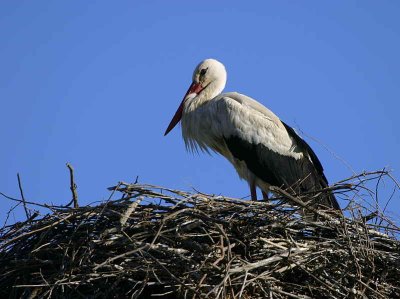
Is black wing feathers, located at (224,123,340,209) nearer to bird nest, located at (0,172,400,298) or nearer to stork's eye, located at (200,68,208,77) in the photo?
stork's eye, located at (200,68,208,77)

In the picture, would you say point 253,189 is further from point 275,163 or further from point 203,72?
point 203,72

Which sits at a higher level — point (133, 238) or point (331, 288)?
point (133, 238)

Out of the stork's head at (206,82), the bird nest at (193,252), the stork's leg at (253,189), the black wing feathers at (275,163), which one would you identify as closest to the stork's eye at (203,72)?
the stork's head at (206,82)

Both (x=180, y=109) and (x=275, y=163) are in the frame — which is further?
(x=180, y=109)

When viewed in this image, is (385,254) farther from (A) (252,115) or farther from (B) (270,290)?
(A) (252,115)

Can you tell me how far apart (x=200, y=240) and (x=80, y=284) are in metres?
0.75

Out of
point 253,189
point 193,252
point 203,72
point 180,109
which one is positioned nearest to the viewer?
point 193,252

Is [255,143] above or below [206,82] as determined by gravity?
below

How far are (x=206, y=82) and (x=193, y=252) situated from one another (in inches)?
135

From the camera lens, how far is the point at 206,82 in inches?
350

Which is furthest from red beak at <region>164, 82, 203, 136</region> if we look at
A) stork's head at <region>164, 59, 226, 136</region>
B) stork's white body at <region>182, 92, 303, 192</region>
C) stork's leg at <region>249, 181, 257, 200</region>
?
stork's leg at <region>249, 181, 257, 200</region>

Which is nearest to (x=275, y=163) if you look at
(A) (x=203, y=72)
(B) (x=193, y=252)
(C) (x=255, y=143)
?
(C) (x=255, y=143)

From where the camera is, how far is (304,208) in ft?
19.6

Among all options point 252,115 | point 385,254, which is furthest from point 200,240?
point 252,115
